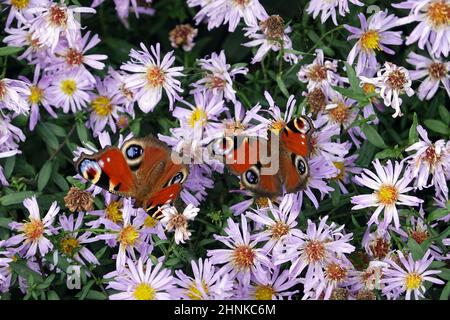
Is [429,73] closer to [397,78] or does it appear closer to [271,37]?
[397,78]

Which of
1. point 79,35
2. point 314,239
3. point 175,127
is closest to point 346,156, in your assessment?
point 314,239

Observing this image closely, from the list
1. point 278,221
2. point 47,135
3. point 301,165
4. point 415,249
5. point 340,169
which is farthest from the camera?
point 47,135

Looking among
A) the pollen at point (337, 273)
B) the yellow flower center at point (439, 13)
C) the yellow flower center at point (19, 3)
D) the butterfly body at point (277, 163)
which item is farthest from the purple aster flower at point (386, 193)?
the yellow flower center at point (19, 3)

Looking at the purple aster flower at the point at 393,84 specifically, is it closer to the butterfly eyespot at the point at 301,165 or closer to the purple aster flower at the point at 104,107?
the butterfly eyespot at the point at 301,165

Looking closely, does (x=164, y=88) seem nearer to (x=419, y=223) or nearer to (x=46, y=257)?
(x=46, y=257)

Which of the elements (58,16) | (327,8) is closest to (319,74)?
(327,8)

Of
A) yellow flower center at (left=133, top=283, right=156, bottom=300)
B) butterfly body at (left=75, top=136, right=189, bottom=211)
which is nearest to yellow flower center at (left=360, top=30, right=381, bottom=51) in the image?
butterfly body at (left=75, top=136, right=189, bottom=211)
